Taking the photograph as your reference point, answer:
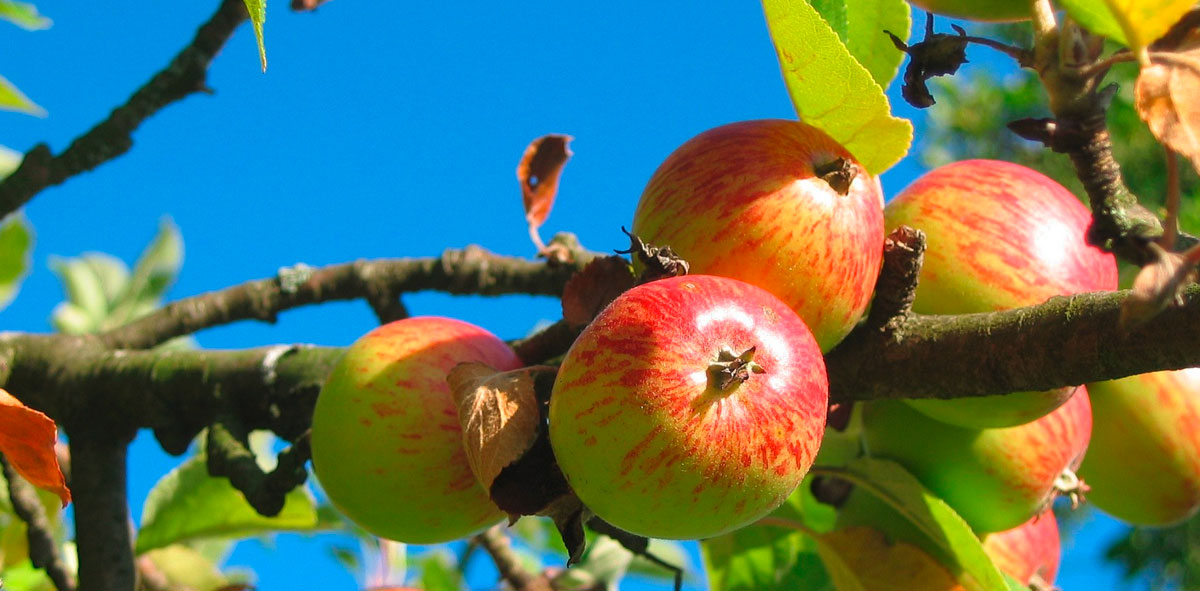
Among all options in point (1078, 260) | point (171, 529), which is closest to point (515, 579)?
point (171, 529)

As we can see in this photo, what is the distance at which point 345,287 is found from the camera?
212 centimetres

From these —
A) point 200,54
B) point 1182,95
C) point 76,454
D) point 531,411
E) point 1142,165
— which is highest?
point 200,54

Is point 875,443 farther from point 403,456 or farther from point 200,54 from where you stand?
point 200,54

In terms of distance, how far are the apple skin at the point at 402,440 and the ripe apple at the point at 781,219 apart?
1.04 ft

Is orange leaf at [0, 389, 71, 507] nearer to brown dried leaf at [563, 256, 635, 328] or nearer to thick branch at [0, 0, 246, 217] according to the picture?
brown dried leaf at [563, 256, 635, 328]

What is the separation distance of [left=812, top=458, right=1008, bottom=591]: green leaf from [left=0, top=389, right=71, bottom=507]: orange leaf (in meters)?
1.02

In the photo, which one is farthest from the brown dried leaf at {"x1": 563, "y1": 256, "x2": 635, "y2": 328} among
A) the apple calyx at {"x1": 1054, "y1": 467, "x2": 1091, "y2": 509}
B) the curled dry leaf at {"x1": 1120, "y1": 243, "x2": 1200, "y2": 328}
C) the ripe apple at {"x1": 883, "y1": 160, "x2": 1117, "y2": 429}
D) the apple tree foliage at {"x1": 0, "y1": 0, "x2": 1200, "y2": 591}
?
the apple calyx at {"x1": 1054, "y1": 467, "x2": 1091, "y2": 509}

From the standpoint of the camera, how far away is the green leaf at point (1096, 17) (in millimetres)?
851

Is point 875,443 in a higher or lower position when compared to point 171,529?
higher

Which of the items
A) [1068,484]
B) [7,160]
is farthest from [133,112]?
[1068,484]

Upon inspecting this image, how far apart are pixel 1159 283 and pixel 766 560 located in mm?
1267

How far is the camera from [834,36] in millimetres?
1113

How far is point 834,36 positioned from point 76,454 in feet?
4.93

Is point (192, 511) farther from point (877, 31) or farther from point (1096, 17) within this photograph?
point (1096, 17)
